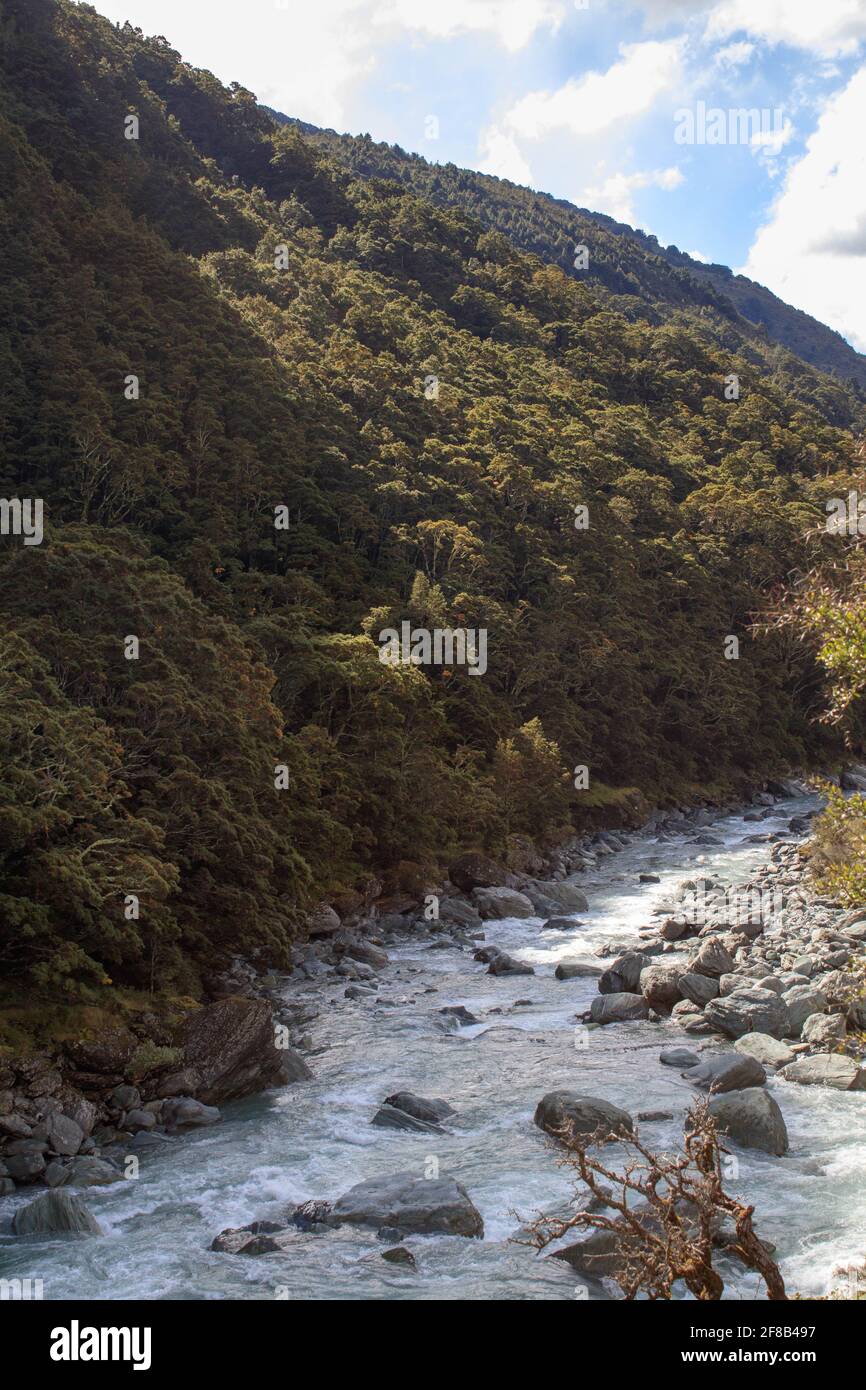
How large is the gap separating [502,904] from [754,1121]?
641 inches

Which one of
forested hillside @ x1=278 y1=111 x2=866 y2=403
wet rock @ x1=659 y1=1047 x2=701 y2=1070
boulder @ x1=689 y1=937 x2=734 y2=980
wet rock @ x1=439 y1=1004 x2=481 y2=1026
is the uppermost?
forested hillside @ x1=278 y1=111 x2=866 y2=403

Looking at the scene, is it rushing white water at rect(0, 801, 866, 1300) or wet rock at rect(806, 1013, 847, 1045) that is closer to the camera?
rushing white water at rect(0, 801, 866, 1300)

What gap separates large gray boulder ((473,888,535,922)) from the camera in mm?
29891

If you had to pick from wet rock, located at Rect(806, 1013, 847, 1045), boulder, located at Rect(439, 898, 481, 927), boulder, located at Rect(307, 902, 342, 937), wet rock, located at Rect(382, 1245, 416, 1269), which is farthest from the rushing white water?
boulder, located at Rect(439, 898, 481, 927)

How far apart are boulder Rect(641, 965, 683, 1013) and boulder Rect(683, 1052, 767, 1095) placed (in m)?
3.80

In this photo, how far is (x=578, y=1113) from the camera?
1421 cm

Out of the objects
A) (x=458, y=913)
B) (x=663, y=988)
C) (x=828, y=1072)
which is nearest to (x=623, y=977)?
(x=663, y=988)

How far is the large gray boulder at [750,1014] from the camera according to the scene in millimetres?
17953

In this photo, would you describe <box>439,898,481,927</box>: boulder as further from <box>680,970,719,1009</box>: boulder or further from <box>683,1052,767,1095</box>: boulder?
<box>683,1052,767,1095</box>: boulder

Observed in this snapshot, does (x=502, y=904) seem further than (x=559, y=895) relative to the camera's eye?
No

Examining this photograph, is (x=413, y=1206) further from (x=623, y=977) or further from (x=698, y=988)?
(x=623, y=977)

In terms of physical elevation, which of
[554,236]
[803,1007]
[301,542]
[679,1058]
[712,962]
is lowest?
[679,1058]

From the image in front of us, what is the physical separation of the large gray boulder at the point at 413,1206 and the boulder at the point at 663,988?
27.5 feet
